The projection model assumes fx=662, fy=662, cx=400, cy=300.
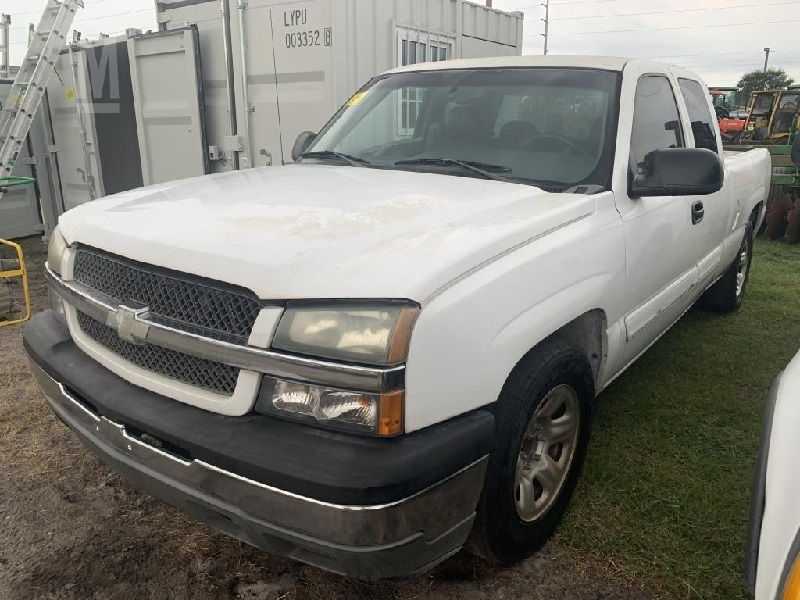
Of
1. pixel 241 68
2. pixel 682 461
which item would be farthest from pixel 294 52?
pixel 682 461

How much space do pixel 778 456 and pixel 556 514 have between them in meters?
1.24

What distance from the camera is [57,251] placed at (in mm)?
2574

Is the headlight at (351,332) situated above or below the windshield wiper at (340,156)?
below

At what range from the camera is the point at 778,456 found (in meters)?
1.46

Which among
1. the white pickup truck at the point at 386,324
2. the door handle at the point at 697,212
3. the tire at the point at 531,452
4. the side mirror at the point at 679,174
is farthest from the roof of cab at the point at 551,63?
the tire at the point at 531,452

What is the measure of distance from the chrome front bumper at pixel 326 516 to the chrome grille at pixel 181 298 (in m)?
0.38

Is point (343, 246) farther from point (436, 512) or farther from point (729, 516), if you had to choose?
point (729, 516)

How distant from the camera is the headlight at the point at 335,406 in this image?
1.71 m

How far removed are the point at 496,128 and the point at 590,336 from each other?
1100 millimetres

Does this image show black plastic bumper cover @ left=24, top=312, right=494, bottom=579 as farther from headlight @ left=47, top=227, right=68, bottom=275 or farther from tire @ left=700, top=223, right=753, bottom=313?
tire @ left=700, top=223, right=753, bottom=313

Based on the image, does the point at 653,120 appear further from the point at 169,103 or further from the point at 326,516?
the point at 169,103

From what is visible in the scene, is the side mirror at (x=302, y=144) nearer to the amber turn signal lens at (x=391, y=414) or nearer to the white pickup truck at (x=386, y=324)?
the white pickup truck at (x=386, y=324)

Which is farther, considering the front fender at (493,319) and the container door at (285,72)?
the container door at (285,72)

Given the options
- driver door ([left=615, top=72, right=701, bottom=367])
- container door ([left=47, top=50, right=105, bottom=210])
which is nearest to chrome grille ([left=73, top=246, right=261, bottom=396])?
driver door ([left=615, top=72, right=701, bottom=367])
